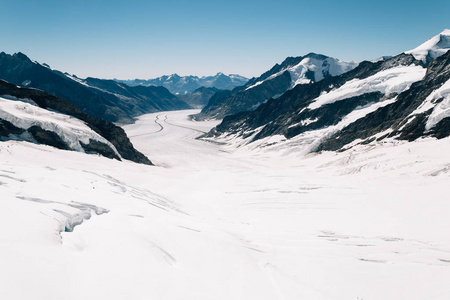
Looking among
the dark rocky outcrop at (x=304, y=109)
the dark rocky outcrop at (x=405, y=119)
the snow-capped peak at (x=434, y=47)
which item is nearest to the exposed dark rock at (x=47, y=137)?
the dark rocky outcrop at (x=405, y=119)

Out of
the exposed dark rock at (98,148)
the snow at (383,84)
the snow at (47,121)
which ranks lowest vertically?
the exposed dark rock at (98,148)

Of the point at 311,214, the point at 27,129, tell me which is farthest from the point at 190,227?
the point at 27,129

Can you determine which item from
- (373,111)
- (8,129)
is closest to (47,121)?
(8,129)

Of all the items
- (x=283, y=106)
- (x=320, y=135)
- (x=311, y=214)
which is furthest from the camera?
(x=283, y=106)

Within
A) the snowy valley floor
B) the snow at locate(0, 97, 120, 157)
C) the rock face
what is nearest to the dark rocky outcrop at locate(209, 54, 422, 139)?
the rock face

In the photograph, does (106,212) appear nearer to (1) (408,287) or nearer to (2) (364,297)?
(2) (364,297)

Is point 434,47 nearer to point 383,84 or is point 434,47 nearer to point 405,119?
point 383,84

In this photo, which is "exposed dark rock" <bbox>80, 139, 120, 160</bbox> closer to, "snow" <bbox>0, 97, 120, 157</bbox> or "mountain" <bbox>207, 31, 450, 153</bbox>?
"snow" <bbox>0, 97, 120, 157</bbox>

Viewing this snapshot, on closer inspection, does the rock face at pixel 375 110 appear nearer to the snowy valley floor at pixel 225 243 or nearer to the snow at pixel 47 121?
the snowy valley floor at pixel 225 243
